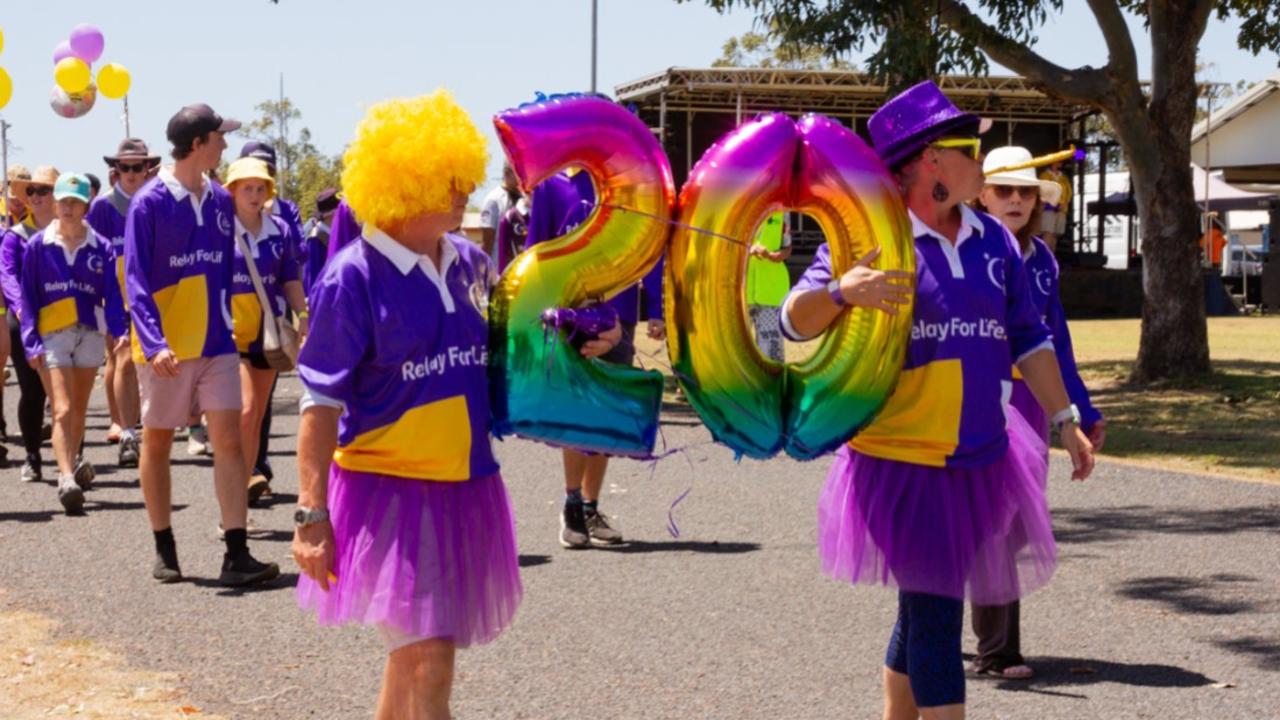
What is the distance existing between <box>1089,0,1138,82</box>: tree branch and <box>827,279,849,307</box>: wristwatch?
15.0 meters

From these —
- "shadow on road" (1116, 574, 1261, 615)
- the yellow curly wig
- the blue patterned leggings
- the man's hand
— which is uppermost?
the yellow curly wig

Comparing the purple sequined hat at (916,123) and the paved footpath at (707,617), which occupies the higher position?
the purple sequined hat at (916,123)

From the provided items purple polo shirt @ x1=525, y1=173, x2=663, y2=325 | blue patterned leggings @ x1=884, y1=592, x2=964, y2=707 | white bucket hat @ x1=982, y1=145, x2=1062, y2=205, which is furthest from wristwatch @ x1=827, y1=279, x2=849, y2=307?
purple polo shirt @ x1=525, y1=173, x2=663, y2=325

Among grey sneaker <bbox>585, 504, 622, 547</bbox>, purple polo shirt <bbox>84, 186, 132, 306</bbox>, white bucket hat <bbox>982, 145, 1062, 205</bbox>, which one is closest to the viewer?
white bucket hat <bbox>982, 145, 1062, 205</bbox>

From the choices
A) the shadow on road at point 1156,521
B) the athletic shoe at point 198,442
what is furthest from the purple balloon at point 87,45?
the shadow on road at point 1156,521

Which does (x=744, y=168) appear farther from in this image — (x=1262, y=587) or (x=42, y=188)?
(x=42, y=188)

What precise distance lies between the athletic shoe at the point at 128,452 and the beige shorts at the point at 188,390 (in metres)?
5.28

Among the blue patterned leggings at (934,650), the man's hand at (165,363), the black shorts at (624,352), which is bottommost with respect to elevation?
the blue patterned leggings at (934,650)

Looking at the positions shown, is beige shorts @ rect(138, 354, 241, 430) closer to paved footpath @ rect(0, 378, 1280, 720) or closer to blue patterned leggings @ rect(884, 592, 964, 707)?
paved footpath @ rect(0, 378, 1280, 720)

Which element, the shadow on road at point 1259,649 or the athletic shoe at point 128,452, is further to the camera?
the athletic shoe at point 128,452

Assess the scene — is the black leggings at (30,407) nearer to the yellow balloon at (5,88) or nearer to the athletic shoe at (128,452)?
the athletic shoe at (128,452)

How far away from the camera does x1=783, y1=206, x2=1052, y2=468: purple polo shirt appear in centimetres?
459

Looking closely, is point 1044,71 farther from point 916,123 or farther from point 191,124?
point 916,123

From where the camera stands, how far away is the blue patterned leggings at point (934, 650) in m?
4.56
